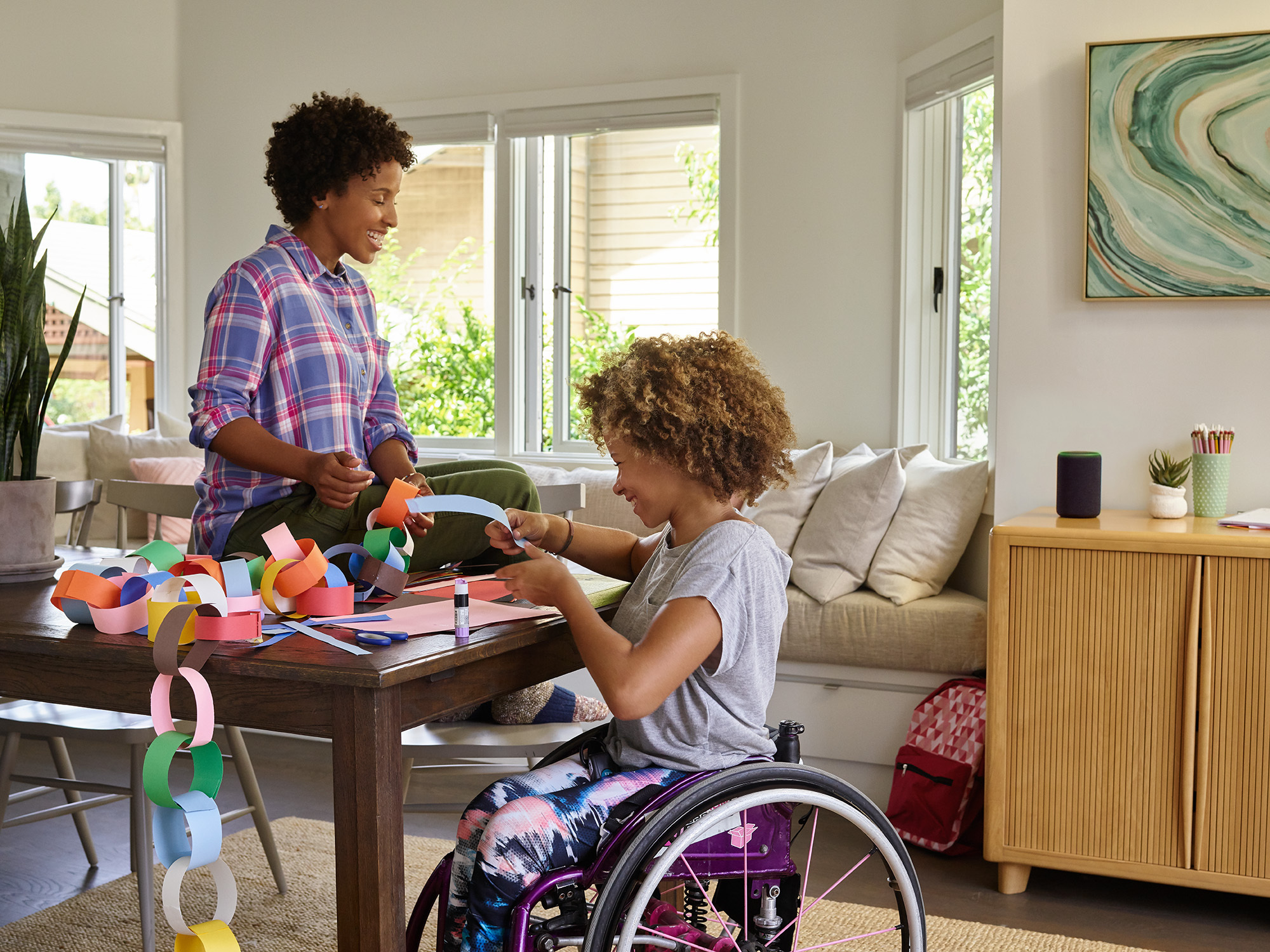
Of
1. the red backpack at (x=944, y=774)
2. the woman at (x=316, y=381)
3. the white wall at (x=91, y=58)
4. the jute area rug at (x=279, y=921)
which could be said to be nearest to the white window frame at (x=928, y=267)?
the red backpack at (x=944, y=774)

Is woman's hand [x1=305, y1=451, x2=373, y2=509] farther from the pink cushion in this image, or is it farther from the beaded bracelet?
the pink cushion

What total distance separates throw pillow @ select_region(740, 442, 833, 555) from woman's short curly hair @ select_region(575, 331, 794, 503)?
2065 millimetres

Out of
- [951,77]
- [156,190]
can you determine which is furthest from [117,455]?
[951,77]

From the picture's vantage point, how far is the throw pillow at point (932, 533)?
135 inches

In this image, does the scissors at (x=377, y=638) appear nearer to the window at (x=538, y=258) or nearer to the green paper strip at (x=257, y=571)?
the green paper strip at (x=257, y=571)

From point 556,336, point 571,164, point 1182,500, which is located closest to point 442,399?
point 556,336

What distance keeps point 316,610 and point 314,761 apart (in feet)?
8.12

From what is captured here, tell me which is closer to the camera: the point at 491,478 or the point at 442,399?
the point at 491,478

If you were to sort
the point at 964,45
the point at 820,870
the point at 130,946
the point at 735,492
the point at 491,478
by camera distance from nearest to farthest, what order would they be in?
the point at 735,492, the point at 491,478, the point at 130,946, the point at 820,870, the point at 964,45

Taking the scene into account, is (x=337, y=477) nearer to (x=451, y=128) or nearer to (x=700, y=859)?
(x=700, y=859)

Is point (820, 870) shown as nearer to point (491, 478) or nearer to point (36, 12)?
point (491, 478)

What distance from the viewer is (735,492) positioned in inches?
64.7

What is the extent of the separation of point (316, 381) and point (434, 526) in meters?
0.32

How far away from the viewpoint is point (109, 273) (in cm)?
539
